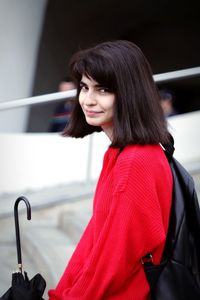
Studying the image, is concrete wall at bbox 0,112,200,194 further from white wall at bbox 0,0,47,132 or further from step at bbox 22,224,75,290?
white wall at bbox 0,0,47,132

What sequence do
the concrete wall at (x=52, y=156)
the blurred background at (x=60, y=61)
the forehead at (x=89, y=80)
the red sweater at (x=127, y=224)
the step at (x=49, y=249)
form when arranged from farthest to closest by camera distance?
1. the blurred background at (x=60, y=61)
2. the concrete wall at (x=52, y=156)
3. the step at (x=49, y=249)
4. the forehead at (x=89, y=80)
5. the red sweater at (x=127, y=224)

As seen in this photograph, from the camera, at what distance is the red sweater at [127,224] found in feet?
4.39

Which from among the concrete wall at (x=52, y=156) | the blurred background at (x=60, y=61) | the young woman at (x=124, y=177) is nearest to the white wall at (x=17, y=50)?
the blurred background at (x=60, y=61)

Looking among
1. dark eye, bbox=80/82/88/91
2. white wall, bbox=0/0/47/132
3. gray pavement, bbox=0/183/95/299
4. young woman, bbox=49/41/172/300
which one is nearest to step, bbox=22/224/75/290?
gray pavement, bbox=0/183/95/299

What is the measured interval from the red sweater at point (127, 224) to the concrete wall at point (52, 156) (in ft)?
7.90

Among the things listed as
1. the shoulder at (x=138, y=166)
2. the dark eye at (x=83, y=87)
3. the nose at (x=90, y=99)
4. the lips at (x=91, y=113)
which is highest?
the dark eye at (x=83, y=87)

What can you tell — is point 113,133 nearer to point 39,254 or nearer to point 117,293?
point 117,293

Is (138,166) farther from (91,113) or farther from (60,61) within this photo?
(60,61)

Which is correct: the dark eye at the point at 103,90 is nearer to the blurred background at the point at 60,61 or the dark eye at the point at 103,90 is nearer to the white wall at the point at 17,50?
the blurred background at the point at 60,61

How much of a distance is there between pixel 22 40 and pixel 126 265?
5.26 meters

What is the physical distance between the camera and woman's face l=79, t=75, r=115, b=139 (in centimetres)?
143

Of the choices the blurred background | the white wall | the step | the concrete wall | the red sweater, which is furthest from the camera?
the white wall

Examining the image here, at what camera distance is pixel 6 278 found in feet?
10.2

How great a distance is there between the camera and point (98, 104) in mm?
1449
